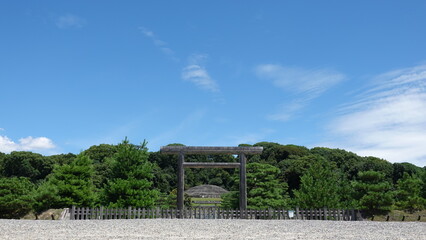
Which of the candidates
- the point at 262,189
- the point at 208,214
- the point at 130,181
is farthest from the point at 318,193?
the point at 130,181

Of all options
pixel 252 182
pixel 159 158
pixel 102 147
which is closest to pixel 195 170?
pixel 159 158

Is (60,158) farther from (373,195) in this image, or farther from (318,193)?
(373,195)

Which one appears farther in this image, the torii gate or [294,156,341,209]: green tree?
[294,156,341,209]: green tree

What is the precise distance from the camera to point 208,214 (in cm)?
2019

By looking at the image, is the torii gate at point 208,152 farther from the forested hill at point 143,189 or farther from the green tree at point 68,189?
the green tree at point 68,189

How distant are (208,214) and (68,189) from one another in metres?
8.07

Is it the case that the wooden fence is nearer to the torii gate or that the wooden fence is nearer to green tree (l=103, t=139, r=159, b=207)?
the torii gate

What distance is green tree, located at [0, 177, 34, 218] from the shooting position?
69.7ft

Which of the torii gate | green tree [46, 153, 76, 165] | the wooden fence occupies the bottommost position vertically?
the wooden fence

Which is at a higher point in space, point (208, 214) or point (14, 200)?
point (14, 200)

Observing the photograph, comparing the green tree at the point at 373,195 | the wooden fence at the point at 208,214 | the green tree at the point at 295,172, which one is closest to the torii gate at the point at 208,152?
the wooden fence at the point at 208,214

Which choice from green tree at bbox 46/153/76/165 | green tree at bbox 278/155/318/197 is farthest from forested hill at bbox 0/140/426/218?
green tree at bbox 46/153/76/165

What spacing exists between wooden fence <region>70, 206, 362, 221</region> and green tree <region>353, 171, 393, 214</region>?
214 centimetres

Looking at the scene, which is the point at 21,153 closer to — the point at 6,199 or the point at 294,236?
the point at 6,199
